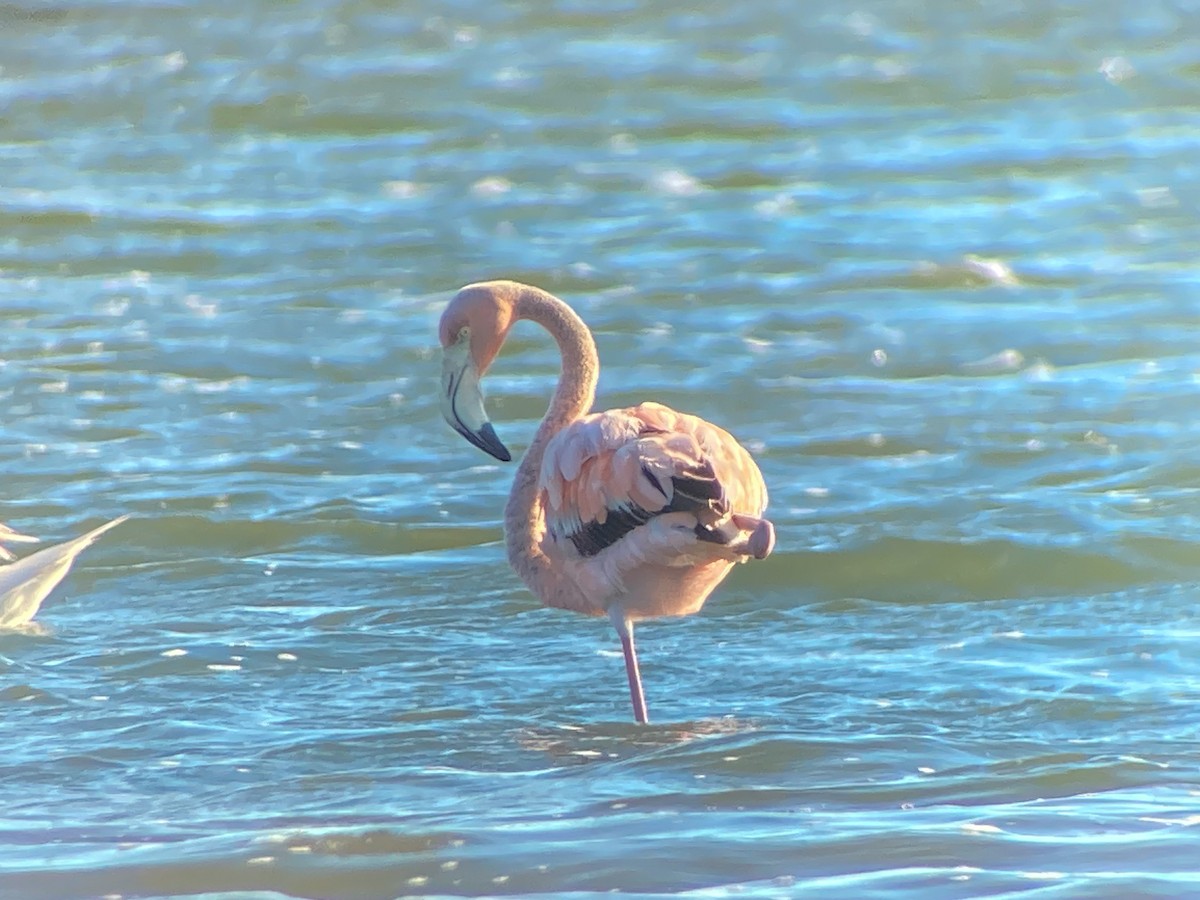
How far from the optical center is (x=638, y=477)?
5824 mm

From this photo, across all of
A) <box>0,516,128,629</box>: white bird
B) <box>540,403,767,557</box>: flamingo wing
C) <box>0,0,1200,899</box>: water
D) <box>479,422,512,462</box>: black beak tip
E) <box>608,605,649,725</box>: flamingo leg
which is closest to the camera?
<box>0,0,1200,899</box>: water

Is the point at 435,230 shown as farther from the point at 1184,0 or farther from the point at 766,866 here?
the point at 766,866

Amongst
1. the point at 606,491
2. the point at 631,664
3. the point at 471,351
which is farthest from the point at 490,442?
the point at 631,664

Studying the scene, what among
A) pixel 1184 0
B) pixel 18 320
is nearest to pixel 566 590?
pixel 18 320

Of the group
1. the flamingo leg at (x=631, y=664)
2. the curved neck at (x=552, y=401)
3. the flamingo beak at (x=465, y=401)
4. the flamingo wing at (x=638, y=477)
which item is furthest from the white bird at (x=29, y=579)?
the flamingo leg at (x=631, y=664)

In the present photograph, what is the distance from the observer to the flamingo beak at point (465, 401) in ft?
22.5

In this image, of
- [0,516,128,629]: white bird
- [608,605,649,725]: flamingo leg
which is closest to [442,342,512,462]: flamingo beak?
[608,605,649,725]: flamingo leg

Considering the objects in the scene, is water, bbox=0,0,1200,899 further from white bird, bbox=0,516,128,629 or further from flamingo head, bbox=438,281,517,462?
flamingo head, bbox=438,281,517,462

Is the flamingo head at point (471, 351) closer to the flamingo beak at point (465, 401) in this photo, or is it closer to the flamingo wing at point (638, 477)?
the flamingo beak at point (465, 401)

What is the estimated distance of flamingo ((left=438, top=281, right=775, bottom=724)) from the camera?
5781 mm

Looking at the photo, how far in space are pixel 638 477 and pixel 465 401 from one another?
1.21 metres

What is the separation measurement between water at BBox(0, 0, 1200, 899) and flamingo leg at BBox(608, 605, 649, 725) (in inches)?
2.6

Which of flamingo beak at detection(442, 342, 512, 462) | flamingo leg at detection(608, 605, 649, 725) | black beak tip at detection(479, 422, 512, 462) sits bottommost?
flamingo leg at detection(608, 605, 649, 725)

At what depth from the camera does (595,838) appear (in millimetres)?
4824
